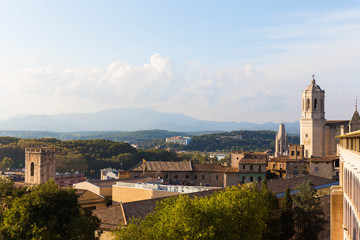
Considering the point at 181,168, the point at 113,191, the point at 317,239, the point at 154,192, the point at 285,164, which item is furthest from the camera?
the point at 181,168

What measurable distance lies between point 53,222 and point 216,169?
127 ft

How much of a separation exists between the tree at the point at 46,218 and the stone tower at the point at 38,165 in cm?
2388

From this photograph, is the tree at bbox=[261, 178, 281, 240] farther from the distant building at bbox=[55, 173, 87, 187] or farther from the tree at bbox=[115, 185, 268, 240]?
the distant building at bbox=[55, 173, 87, 187]

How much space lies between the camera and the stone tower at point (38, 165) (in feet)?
149

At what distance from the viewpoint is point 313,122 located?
193 ft

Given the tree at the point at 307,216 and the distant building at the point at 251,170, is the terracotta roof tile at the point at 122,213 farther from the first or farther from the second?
the distant building at the point at 251,170

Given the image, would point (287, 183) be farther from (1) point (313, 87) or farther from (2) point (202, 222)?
(2) point (202, 222)

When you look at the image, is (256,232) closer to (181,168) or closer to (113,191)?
(113,191)

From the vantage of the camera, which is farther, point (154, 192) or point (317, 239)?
point (154, 192)

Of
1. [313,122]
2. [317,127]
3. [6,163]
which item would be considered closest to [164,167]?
[313,122]

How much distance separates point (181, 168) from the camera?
5869 centimetres

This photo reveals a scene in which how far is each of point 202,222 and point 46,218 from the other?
7.58 m

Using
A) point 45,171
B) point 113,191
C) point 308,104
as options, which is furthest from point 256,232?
point 308,104

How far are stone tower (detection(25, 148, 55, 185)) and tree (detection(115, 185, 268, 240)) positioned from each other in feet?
84.2
